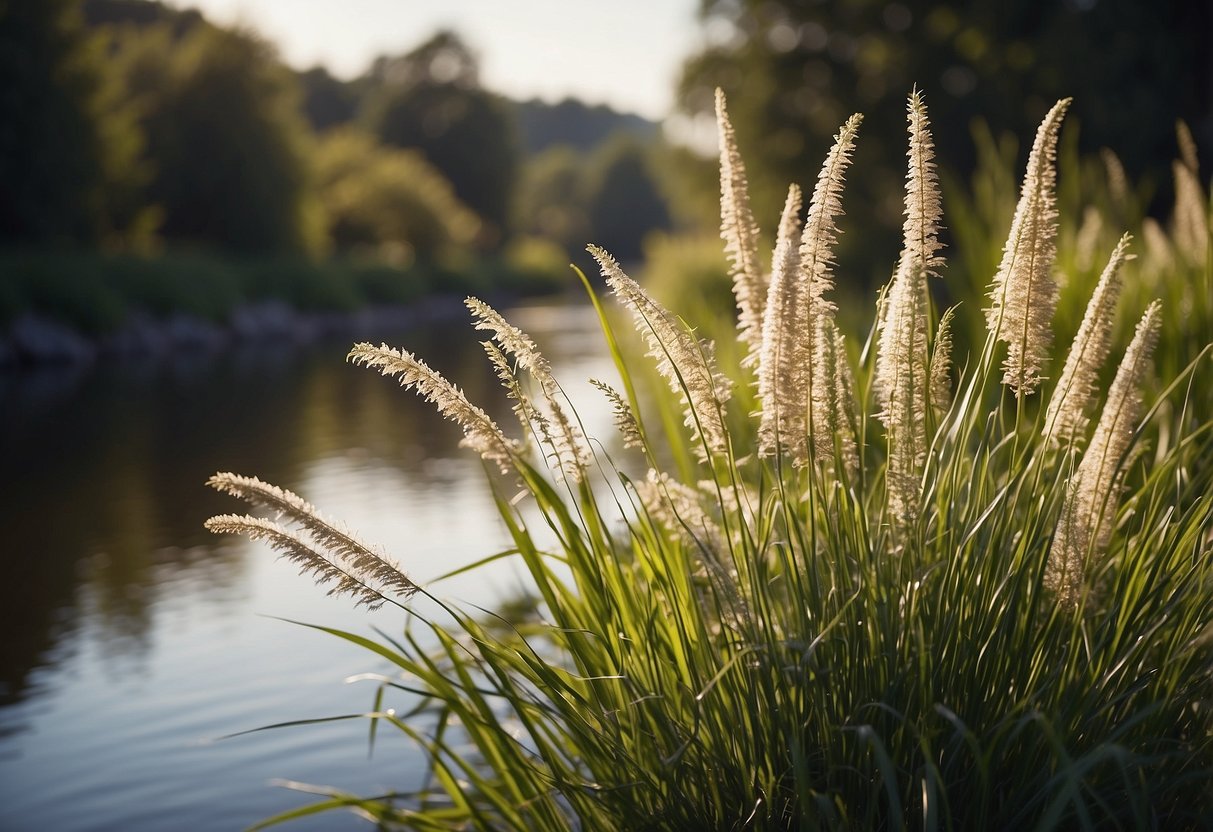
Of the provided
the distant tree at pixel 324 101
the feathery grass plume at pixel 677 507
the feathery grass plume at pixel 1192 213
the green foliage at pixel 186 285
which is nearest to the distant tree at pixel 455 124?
the distant tree at pixel 324 101

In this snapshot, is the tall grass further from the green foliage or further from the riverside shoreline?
the riverside shoreline

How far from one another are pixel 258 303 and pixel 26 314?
11.1 meters

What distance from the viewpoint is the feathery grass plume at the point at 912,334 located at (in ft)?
7.16

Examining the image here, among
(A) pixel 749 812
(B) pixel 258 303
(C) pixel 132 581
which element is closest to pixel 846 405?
(A) pixel 749 812

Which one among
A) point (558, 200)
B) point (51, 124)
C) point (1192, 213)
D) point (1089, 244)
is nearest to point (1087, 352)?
point (1192, 213)

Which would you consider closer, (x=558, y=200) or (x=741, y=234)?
(x=741, y=234)

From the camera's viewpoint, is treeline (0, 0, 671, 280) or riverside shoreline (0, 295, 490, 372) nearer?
riverside shoreline (0, 295, 490, 372)

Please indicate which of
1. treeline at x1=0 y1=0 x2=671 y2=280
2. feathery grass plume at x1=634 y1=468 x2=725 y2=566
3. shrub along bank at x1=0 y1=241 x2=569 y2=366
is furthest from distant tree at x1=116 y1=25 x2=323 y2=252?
feathery grass plume at x1=634 y1=468 x2=725 y2=566

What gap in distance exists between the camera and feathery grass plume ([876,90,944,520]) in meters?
2.18

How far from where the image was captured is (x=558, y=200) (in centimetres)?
12575

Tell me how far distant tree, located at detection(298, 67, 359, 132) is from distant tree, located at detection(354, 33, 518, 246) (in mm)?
21940

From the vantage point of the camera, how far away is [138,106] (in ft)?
124

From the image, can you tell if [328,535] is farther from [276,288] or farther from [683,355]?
[276,288]

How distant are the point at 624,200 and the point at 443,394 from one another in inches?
4590
